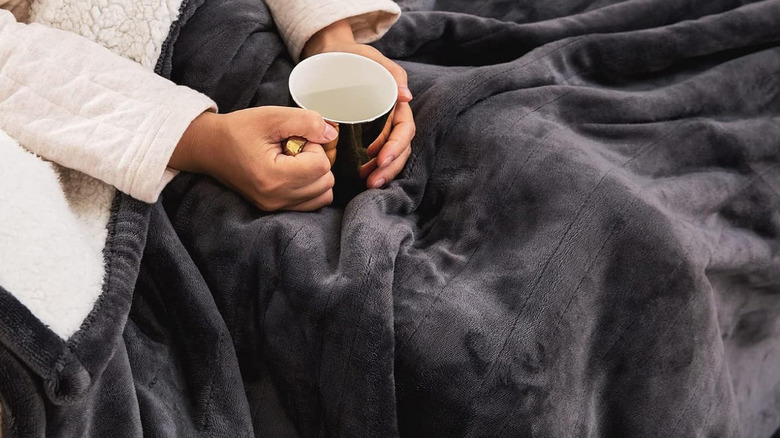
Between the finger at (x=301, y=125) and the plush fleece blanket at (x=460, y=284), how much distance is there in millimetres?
81

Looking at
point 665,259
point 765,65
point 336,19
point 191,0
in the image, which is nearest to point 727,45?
point 765,65

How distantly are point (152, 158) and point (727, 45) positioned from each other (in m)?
0.75

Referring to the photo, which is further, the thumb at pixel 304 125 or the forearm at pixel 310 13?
the forearm at pixel 310 13

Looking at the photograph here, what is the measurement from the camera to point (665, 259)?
0.69 meters

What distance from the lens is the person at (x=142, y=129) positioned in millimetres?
654

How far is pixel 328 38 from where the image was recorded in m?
0.87

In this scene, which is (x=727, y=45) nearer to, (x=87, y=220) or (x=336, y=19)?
(x=336, y=19)

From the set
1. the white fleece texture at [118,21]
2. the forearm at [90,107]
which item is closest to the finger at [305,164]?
the forearm at [90,107]

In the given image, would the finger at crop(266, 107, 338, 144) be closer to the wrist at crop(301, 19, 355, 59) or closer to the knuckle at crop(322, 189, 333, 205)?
the knuckle at crop(322, 189, 333, 205)

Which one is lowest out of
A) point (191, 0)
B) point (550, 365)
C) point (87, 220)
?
point (550, 365)

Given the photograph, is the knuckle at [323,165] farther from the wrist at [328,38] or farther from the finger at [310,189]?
the wrist at [328,38]

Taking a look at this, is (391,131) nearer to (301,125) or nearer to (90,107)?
(301,125)

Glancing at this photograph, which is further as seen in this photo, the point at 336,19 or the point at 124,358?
the point at 336,19

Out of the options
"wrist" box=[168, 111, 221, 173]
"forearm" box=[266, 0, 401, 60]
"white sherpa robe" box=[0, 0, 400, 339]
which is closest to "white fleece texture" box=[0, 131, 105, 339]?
"white sherpa robe" box=[0, 0, 400, 339]
